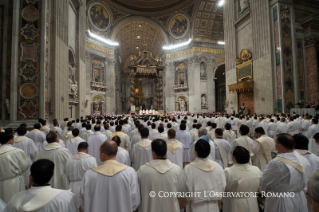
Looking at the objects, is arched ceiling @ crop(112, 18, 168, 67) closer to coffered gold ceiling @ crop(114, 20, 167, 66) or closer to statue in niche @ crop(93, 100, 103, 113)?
coffered gold ceiling @ crop(114, 20, 167, 66)

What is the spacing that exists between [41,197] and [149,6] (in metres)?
35.0

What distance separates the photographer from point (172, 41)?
3309cm

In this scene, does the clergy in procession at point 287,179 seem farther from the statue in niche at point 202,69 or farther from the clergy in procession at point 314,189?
the statue in niche at point 202,69

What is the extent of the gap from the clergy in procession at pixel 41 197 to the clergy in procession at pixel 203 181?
4.60 feet

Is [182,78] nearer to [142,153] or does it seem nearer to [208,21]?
[208,21]

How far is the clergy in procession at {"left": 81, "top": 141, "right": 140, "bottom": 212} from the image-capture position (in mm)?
2205

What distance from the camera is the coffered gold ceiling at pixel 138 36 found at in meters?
33.2

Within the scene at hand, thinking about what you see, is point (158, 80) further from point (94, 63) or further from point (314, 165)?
point (314, 165)

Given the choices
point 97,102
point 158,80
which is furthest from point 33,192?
point 158,80

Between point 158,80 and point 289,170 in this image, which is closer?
point 289,170

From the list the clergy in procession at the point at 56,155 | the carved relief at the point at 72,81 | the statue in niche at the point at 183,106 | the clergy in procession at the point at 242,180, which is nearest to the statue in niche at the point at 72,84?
the carved relief at the point at 72,81

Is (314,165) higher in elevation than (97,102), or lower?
lower

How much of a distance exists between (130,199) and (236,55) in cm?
2057

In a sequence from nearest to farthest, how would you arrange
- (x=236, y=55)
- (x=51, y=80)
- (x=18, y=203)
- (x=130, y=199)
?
(x=18, y=203)
(x=130, y=199)
(x=51, y=80)
(x=236, y=55)
